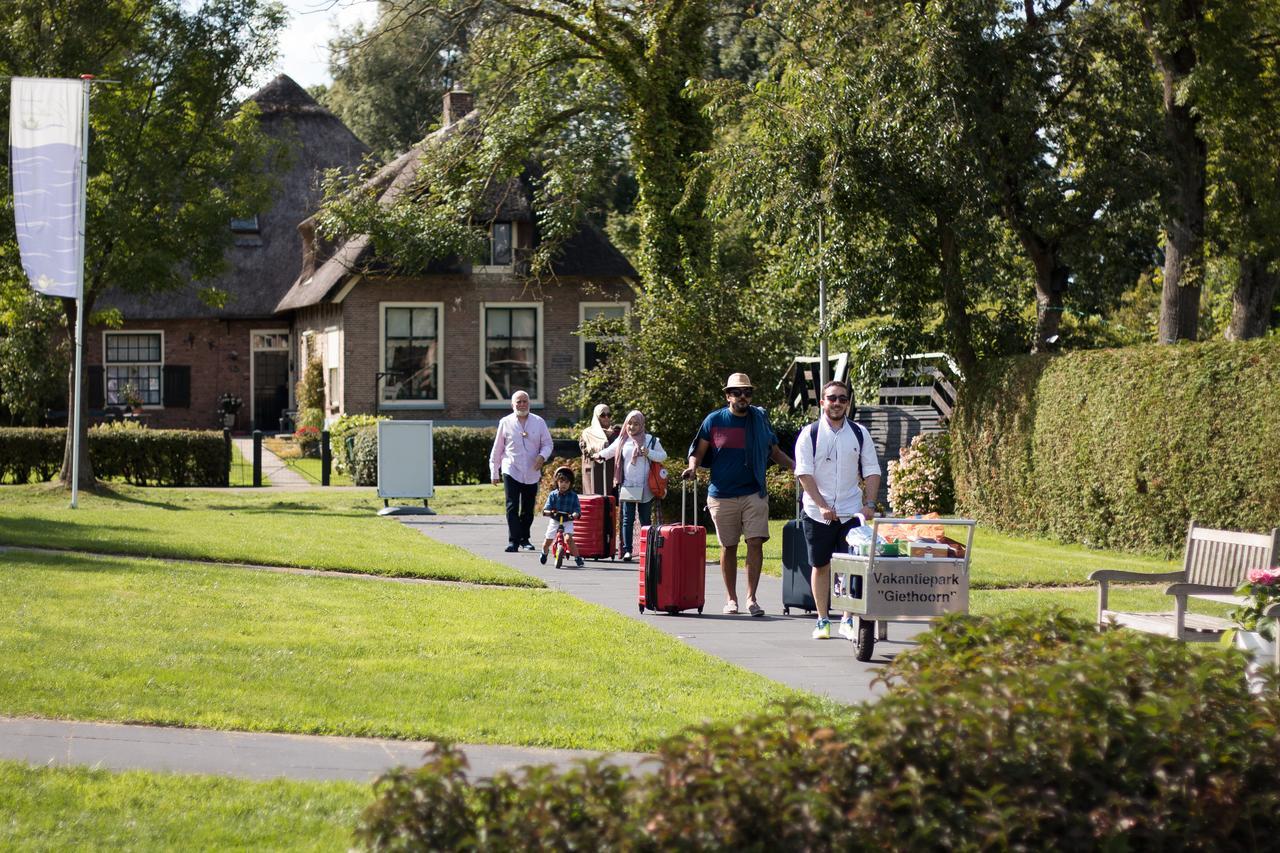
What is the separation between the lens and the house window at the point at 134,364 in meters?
45.9

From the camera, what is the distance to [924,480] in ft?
82.2

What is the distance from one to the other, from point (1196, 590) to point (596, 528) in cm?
1019

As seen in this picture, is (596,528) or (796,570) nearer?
(796,570)

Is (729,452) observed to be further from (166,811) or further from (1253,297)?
(1253,297)

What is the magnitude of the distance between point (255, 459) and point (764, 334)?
10.5 m

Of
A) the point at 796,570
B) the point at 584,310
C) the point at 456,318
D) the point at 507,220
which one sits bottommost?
the point at 796,570

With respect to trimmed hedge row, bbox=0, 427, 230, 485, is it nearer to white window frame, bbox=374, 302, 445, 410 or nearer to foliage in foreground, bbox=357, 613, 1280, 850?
white window frame, bbox=374, 302, 445, 410

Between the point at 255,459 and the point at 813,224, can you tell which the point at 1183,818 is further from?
the point at 255,459

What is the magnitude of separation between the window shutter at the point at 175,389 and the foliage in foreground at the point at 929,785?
43240 mm

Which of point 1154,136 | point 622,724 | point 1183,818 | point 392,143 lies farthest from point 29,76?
point 392,143

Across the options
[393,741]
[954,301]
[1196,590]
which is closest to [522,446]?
[954,301]

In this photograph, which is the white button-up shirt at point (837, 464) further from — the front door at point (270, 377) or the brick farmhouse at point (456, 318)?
the front door at point (270, 377)

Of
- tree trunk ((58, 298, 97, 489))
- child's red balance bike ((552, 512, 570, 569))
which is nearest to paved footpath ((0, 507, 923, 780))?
child's red balance bike ((552, 512, 570, 569))

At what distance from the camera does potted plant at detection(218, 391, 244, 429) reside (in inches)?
1794
